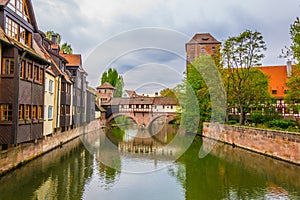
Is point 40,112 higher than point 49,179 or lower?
higher

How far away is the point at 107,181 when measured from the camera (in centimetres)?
1326

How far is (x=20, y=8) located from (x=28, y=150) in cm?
749

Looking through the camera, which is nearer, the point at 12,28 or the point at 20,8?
the point at 12,28

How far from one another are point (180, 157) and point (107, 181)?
27.4ft

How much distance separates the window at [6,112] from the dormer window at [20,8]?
4535 mm

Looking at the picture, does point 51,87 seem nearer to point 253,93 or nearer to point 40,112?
point 40,112

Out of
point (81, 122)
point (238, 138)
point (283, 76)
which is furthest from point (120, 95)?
point (238, 138)

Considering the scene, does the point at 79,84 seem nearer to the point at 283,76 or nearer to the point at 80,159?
the point at 80,159

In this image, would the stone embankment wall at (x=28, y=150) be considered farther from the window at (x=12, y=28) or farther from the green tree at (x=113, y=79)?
the green tree at (x=113, y=79)

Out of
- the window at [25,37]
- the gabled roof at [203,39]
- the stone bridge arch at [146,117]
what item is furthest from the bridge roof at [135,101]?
the window at [25,37]

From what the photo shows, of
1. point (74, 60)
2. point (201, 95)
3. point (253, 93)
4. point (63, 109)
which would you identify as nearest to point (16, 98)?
point (63, 109)

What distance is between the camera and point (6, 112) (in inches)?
493

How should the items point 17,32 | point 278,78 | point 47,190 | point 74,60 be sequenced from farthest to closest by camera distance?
1. point 278,78
2. point 74,60
3. point 17,32
4. point 47,190

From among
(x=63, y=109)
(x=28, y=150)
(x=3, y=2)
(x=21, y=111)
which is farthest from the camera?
(x=63, y=109)
